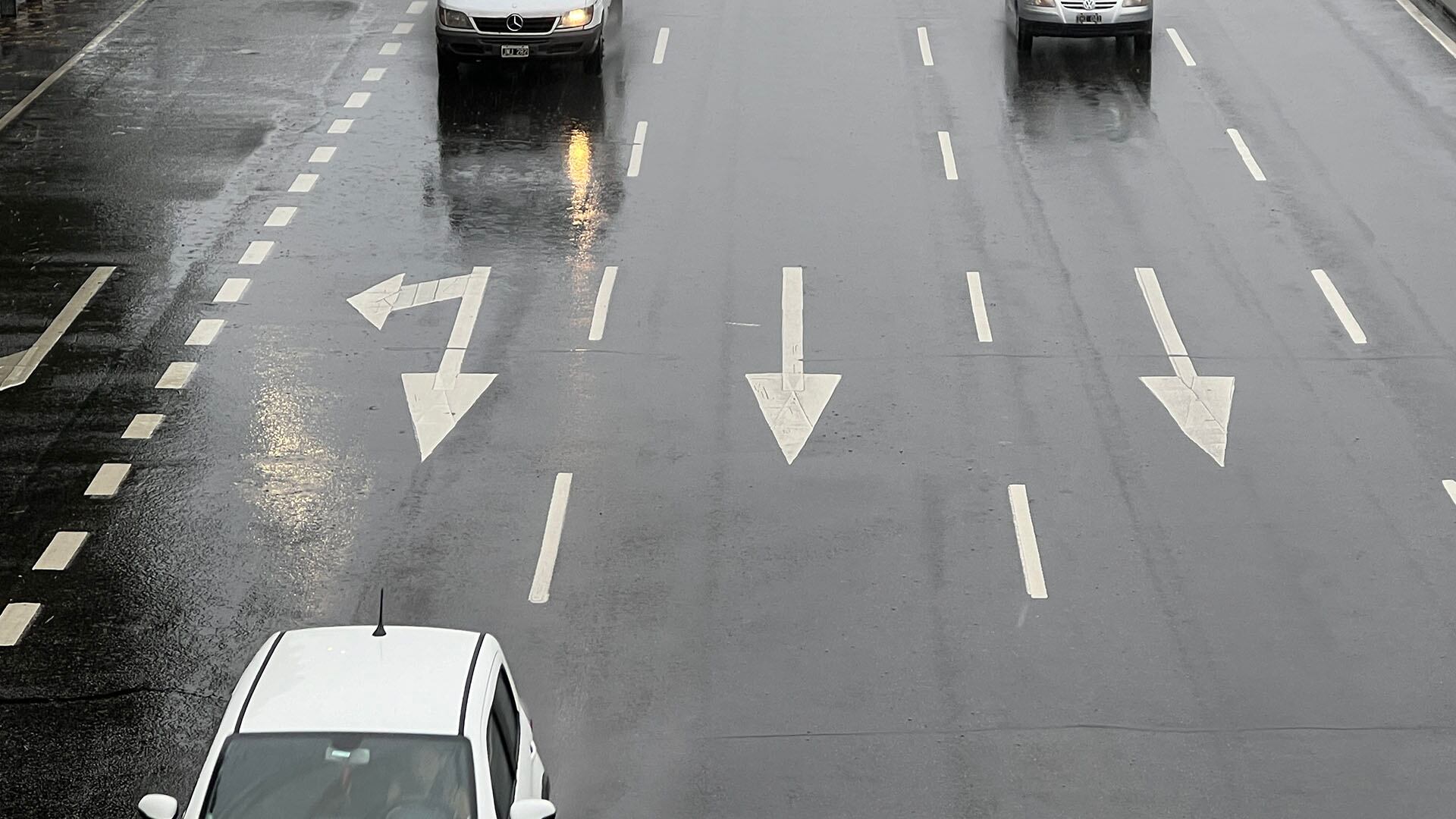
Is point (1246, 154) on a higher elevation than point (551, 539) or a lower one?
higher

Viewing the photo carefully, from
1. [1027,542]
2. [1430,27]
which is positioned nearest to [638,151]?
[1027,542]

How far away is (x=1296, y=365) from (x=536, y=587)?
767 cm

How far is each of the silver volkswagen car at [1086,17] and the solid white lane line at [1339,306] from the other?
312 inches

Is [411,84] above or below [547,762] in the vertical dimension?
above

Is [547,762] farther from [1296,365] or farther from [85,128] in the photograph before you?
[85,128]

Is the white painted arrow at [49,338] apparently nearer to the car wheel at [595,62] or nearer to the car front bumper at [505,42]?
the car front bumper at [505,42]

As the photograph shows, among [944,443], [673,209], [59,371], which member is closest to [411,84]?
[673,209]

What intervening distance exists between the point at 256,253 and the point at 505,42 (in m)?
6.32

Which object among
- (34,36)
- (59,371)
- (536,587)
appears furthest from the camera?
Answer: (34,36)

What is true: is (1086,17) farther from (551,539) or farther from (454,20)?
(551,539)

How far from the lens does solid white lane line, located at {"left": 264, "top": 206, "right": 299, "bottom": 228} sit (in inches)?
823

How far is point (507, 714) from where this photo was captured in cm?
1009

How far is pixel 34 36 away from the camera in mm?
28406

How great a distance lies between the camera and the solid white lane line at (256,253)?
19906mm
